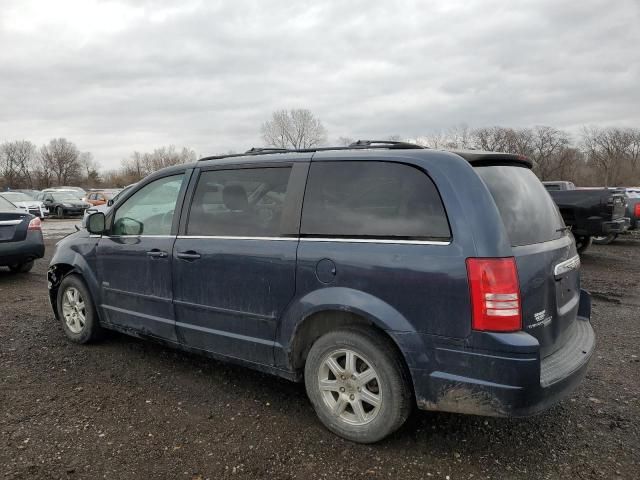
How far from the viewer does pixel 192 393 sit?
3686 millimetres

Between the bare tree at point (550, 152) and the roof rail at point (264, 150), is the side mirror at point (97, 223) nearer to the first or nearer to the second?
the roof rail at point (264, 150)

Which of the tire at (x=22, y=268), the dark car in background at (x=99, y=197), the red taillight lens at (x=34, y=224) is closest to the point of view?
the red taillight lens at (x=34, y=224)

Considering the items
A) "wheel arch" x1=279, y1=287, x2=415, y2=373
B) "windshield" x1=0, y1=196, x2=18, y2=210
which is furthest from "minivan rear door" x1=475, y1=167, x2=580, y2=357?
"windshield" x1=0, y1=196, x2=18, y2=210

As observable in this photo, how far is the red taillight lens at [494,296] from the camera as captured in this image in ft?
8.16

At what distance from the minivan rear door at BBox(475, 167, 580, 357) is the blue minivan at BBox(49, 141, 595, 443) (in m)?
0.01

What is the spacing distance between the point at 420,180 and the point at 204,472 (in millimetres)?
2039

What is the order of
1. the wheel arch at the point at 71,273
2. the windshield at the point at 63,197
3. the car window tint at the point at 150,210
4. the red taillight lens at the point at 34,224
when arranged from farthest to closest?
the windshield at the point at 63,197 < the red taillight lens at the point at 34,224 < the wheel arch at the point at 71,273 < the car window tint at the point at 150,210

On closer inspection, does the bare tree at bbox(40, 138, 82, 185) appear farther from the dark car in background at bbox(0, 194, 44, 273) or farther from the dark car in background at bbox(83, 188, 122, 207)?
the dark car in background at bbox(0, 194, 44, 273)

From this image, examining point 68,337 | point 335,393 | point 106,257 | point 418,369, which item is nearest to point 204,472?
point 335,393

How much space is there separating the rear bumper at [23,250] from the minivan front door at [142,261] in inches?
167

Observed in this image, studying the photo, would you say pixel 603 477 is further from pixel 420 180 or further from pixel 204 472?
pixel 204 472

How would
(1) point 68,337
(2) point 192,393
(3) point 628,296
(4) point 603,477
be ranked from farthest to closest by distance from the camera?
1. (3) point 628,296
2. (1) point 68,337
3. (2) point 192,393
4. (4) point 603,477

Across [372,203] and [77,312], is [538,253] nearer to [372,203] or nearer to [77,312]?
[372,203]

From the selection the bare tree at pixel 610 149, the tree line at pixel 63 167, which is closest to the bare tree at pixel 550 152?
the bare tree at pixel 610 149
